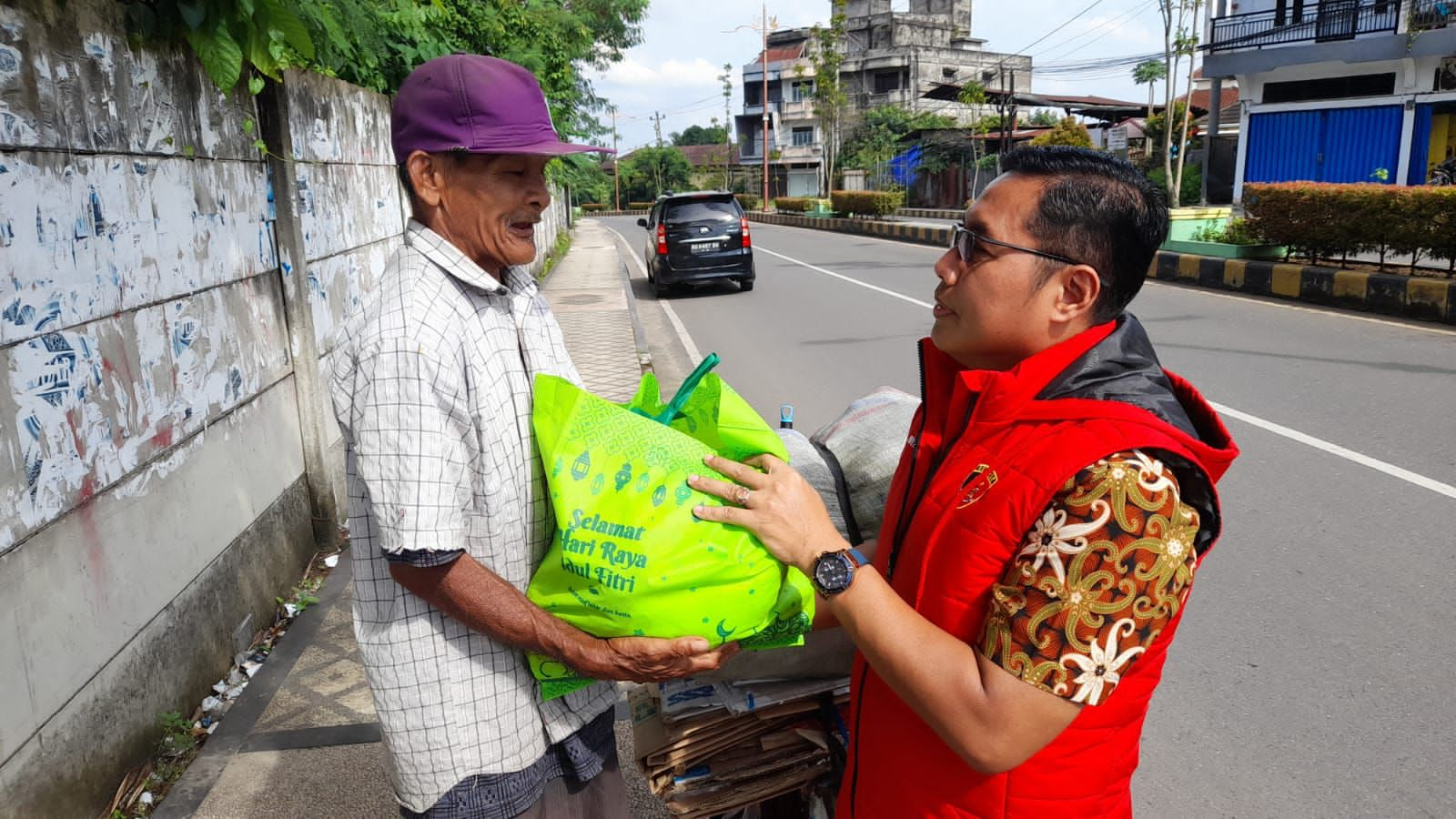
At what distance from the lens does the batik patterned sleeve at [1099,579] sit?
45.8 inches

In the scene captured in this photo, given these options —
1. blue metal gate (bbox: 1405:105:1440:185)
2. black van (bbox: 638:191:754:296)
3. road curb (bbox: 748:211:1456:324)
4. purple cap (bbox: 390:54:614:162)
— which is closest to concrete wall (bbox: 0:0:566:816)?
purple cap (bbox: 390:54:614:162)

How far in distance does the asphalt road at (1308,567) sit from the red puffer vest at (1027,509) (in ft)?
4.98

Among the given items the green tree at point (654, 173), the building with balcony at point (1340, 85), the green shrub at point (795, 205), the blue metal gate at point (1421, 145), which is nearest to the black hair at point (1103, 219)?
the building with balcony at point (1340, 85)

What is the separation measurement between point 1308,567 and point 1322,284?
818 cm

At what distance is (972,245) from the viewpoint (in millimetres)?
1462

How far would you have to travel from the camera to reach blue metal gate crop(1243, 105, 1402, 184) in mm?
21156

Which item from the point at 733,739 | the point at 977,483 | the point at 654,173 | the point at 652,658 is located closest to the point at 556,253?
the point at 733,739

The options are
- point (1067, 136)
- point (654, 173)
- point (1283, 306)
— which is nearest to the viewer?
point (1283, 306)

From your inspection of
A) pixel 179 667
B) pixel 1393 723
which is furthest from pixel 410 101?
pixel 1393 723

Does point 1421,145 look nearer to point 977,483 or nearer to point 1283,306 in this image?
point 1283,306

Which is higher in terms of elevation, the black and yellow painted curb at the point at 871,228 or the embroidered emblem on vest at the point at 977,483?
the embroidered emblem on vest at the point at 977,483

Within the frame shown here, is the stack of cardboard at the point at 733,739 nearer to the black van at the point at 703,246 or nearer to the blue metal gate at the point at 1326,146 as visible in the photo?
the black van at the point at 703,246

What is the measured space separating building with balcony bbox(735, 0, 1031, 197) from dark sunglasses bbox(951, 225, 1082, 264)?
149 feet

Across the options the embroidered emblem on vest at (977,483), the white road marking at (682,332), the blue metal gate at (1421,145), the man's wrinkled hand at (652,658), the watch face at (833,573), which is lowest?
the white road marking at (682,332)
